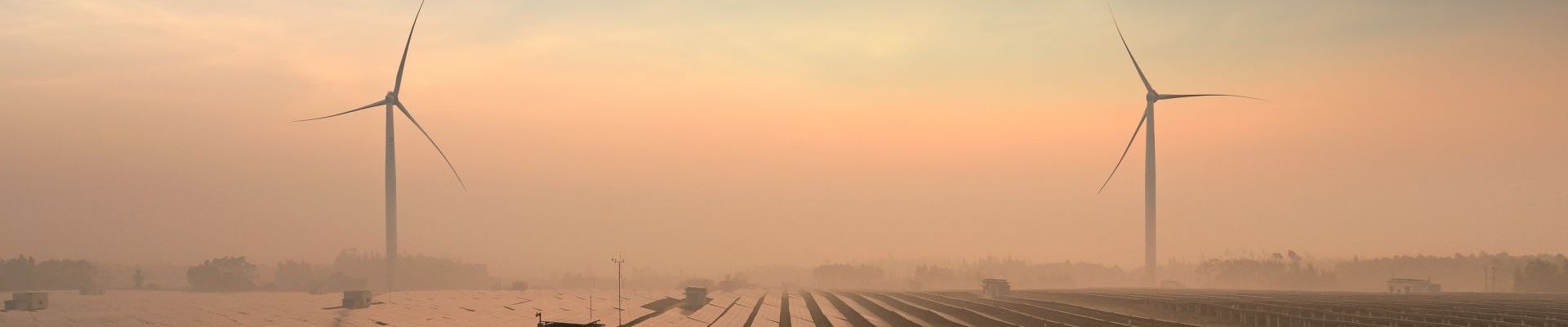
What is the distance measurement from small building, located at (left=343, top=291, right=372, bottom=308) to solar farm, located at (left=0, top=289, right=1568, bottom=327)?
7.47ft

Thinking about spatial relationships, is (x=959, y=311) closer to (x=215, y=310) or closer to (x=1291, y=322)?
(x=1291, y=322)

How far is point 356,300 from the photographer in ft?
424

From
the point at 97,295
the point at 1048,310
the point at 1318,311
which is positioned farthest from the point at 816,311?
the point at 97,295

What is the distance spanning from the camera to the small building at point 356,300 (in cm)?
12875

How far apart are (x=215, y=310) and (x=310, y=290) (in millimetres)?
76448

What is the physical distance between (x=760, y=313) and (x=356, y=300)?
47.4 meters

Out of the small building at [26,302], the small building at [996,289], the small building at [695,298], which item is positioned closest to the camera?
the small building at [26,302]

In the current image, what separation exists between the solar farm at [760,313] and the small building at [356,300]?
2278 millimetres

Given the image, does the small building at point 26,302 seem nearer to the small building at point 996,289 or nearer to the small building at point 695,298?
the small building at point 695,298

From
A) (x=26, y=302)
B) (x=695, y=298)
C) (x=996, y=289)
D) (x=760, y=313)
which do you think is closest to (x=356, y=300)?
(x=26, y=302)

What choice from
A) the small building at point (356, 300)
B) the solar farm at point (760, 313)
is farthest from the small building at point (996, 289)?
the small building at point (356, 300)

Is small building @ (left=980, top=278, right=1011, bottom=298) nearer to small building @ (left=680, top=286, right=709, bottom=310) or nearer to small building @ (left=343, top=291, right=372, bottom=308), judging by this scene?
small building @ (left=680, top=286, right=709, bottom=310)

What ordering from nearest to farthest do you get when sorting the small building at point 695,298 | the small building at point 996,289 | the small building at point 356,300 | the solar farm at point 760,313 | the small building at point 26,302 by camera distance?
the solar farm at point 760,313, the small building at point 356,300, the small building at point 26,302, the small building at point 695,298, the small building at point 996,289

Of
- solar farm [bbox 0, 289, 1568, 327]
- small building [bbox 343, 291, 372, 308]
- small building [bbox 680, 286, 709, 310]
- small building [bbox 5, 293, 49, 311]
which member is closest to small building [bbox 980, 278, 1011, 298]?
solar farm [bbox 0, 289, 1568, 327]
